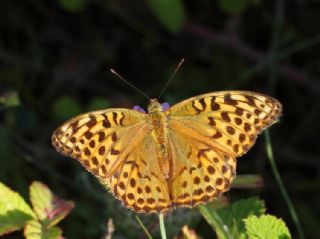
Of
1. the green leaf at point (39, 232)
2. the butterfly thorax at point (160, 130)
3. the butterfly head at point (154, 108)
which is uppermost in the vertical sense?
the butterfly head at point (154, 108)

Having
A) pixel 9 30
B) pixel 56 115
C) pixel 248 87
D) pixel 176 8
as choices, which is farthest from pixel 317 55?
pixel 9 30

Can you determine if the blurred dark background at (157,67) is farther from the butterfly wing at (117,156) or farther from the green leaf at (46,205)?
the butterfly wing at (117,156)

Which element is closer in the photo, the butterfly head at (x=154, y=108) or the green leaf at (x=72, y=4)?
the butterfly head at (x=154, y=108)

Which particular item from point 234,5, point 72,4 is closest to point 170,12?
point 234,5

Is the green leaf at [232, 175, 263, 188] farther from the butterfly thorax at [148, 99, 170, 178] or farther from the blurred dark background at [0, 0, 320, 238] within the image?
the blurred dark background at [0, 0, 320, 238]

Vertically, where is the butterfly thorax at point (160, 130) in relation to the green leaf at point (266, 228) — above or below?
above

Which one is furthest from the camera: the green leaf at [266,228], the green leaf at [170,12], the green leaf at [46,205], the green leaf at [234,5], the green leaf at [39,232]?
the green leaf at [234,5]

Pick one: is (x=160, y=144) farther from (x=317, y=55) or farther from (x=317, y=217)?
(x=317, y=55)

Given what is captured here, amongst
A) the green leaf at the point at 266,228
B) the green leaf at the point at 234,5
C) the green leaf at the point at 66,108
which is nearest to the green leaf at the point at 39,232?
the green leaf at the point at 266,228
